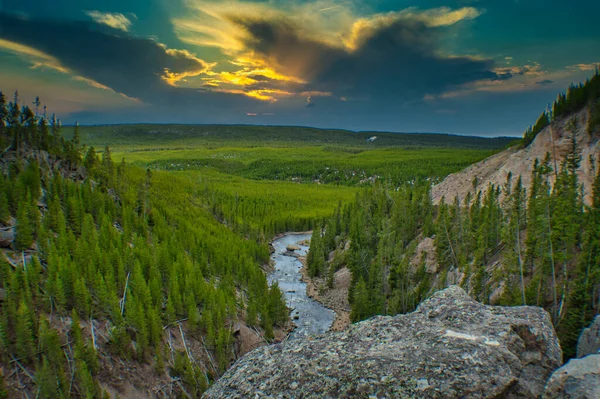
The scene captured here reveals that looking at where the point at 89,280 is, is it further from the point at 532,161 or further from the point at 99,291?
the point at 532,161

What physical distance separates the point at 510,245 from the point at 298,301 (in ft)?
103

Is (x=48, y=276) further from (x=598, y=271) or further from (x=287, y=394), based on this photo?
(x=598, y=271)

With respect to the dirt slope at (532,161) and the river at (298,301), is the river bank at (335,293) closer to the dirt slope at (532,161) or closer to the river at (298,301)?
the river at (298,301)

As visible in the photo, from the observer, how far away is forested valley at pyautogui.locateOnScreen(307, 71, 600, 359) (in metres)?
23.4

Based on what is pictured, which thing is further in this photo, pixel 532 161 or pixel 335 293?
pixel 335 293

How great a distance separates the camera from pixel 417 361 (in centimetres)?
938

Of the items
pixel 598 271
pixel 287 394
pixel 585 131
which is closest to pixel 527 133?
pixel 585 131

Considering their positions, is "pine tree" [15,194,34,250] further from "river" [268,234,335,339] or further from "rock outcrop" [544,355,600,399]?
"rock outcrop" [544,355,600,399]

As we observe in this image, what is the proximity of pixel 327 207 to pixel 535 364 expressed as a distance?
11903 cm

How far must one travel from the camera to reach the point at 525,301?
23.4 m

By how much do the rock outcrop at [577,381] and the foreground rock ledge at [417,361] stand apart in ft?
3.23

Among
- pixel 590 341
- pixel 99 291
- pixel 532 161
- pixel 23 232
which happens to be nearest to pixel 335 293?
pixel 532 161

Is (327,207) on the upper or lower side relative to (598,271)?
lower

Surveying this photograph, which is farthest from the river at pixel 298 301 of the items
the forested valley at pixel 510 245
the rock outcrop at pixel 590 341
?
the rock outcrop at pixel 590 341
